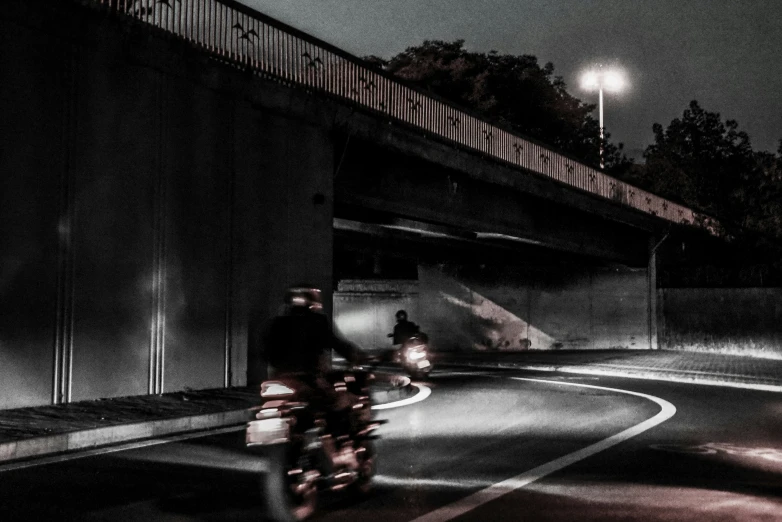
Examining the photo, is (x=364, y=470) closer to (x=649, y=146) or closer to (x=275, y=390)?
(x=275, y=390)

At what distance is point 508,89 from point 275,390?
4670 centimetres

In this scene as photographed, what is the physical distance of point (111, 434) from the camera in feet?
33.2

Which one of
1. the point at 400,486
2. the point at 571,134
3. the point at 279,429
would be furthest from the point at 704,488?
the point at 571,134

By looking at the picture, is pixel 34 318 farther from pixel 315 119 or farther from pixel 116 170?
pixel 315 119

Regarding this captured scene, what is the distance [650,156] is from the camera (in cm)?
5038

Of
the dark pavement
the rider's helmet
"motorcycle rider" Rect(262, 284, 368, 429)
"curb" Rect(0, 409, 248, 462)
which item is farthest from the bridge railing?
"motorcycle rider" Rect(262, 284, 368, 429)

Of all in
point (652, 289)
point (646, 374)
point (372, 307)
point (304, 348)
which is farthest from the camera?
point (372, 307)

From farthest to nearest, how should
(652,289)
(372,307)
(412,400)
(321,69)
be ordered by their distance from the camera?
(372,307) < (652,289) < (321,69) < (412,400)

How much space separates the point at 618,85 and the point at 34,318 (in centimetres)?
3672

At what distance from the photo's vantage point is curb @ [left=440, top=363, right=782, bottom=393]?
771 inches

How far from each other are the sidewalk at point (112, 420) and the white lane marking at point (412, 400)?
2.09 m

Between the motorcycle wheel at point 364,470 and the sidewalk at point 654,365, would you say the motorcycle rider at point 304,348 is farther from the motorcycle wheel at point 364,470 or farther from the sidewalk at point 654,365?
the sidewalk at point 654,365

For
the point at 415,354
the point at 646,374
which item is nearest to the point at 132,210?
the point at 415,354

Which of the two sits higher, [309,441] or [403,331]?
[403,331]
